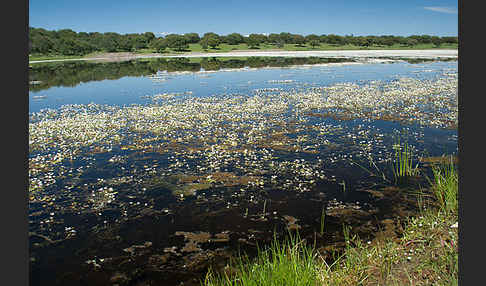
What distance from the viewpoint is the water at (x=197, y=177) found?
9.11 m

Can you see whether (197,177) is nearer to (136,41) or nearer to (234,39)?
(136,41)

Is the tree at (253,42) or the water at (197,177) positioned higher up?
the tree at (253,42)

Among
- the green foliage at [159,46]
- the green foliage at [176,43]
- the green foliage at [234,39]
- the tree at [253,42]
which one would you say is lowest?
the green foliage at [159,46]

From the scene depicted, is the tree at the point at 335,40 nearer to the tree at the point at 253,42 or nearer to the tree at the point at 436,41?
the tree at the point at 253,42

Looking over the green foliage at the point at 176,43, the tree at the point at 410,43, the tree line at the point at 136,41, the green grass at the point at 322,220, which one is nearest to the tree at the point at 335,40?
the tree line at the point at 136,41

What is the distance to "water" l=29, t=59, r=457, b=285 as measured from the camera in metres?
9.11

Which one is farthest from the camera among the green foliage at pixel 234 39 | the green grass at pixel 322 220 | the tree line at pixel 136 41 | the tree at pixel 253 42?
the green foliage at pixel 234 39

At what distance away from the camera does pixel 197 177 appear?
13.9 meters

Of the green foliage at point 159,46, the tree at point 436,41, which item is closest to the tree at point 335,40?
the tree at point 436,41

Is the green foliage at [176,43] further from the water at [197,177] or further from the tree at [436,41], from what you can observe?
the tree at [436,41]

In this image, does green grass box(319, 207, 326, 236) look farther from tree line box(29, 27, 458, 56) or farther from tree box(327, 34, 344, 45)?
tree box(327, 34, 344, 45)

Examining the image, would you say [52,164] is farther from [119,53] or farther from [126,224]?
[119,53]

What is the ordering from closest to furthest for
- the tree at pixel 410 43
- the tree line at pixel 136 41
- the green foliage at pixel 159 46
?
the tree line at pixel 136 41 → the green foliage at pixel 159 46 → the tree at pixel 410 43

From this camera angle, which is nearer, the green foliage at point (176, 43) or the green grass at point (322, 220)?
the green grass at point (322, 220)
